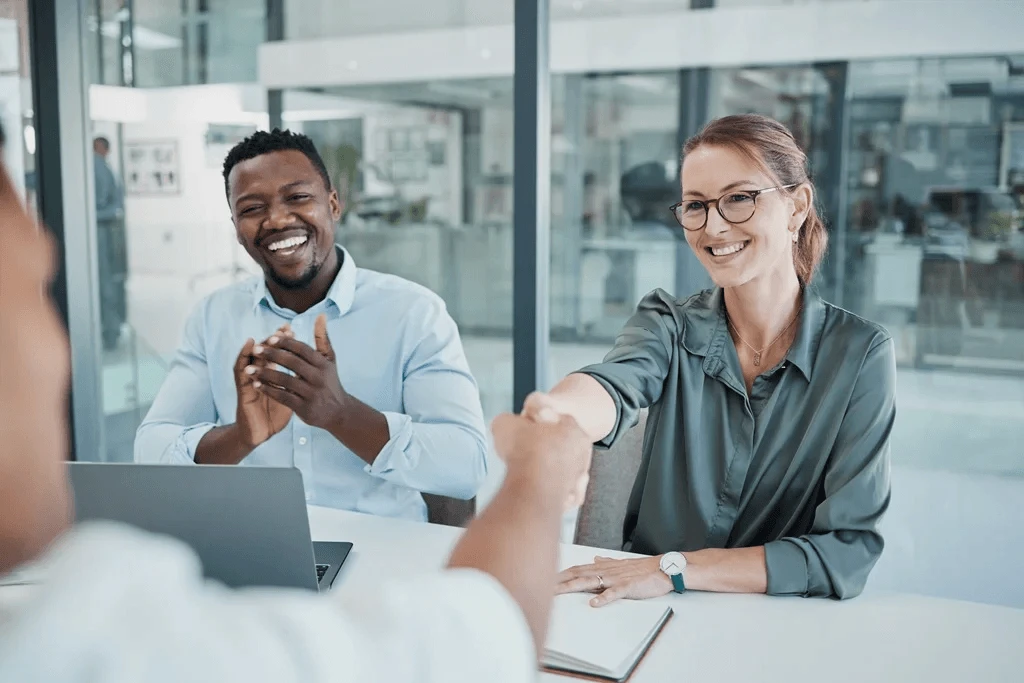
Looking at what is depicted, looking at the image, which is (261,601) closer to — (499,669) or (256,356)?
(499,669)

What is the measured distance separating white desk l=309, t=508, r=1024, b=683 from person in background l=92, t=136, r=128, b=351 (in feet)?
8.27

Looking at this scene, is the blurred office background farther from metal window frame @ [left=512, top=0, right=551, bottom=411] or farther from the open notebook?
the open notebook

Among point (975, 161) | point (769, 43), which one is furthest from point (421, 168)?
point (975, 161)

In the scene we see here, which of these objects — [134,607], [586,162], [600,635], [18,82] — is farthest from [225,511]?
[18,82]

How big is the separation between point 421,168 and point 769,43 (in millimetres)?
1210

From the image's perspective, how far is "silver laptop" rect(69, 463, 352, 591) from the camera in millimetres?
1264

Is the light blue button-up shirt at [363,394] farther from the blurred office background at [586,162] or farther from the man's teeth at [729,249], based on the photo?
the blurred office background at [586,162]

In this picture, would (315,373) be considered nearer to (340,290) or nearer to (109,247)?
(340,290)

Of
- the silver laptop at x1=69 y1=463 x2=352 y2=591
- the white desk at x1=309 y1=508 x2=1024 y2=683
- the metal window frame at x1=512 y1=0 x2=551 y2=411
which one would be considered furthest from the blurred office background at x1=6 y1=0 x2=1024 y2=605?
the silver laptop at x1=69 y1=463 x2=352 y2=591

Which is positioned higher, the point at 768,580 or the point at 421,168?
the point at 421,168

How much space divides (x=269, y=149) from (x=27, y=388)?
209 centimetres

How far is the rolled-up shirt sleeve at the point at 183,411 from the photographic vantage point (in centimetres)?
213

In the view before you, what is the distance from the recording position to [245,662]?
44 cm

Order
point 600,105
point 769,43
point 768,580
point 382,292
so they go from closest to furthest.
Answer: point 768,580 → point 382,292 → point 769,43 → point 600,105
